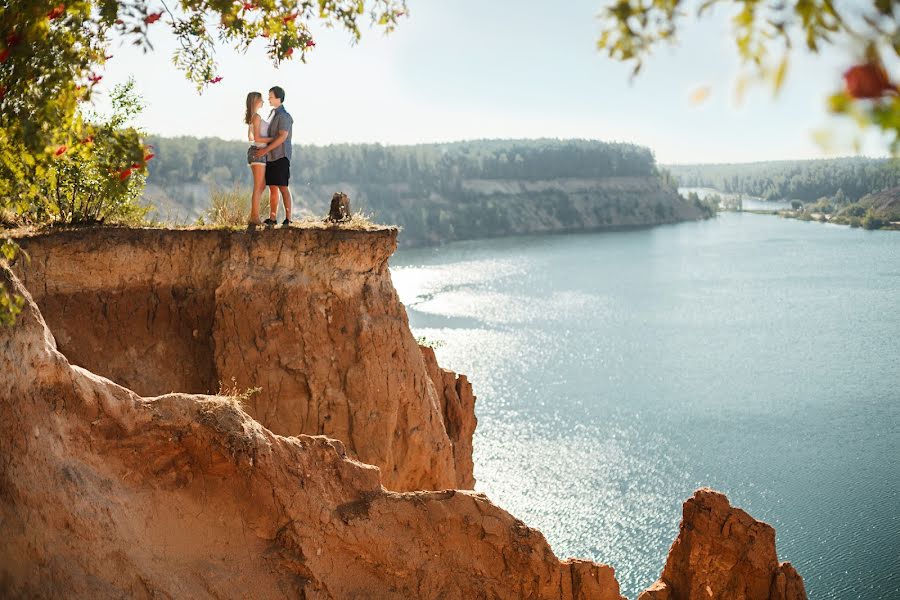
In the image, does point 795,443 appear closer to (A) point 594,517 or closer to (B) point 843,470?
(B) point 843,470

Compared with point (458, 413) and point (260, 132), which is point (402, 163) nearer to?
point (458, 413)

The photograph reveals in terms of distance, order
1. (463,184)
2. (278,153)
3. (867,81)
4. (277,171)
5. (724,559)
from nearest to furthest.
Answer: (867,81)
(278,153)
(277,171)
(724,559)
(463,184)

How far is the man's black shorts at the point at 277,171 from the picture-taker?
1248 centimetres

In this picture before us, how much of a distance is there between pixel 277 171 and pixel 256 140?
62 cm

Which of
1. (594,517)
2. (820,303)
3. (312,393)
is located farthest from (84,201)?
(820,303)

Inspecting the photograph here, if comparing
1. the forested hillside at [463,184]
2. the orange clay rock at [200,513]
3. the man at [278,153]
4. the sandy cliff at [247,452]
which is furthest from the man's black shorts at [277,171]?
the forested hillside at [463,184]

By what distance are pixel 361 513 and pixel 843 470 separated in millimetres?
26035

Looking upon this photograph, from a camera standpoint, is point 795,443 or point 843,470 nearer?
Answer: point 843,470

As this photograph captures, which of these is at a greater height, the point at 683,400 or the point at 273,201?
the point at 273,201

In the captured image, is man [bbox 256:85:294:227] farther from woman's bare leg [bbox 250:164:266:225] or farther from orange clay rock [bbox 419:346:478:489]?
orange clay rock [bbox 419:346:478:489]

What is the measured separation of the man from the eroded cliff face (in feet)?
2.48

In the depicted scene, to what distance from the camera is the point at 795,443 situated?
107ft

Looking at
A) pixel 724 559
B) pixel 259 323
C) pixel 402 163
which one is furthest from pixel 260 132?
pixel 402 163

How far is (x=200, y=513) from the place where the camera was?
7867mm
